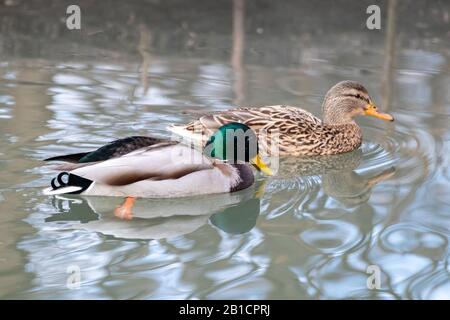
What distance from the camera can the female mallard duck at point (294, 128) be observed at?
283 inches

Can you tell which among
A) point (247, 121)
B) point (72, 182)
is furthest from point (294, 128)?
point (72, 182)

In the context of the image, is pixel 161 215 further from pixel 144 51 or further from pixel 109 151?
pixel 144 51

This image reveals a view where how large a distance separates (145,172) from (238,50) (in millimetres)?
5724

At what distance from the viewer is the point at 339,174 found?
6.87m

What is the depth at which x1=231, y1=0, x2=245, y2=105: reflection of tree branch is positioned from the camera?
920 centimetres

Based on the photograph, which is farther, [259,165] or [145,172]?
[259,165]

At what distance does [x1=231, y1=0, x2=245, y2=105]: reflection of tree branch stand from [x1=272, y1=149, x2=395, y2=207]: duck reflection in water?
167 cm

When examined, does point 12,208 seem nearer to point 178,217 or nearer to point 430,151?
point 178,217

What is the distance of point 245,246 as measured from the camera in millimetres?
5141

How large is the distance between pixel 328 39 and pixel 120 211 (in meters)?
7.16

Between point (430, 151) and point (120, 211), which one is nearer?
point (120, 211)

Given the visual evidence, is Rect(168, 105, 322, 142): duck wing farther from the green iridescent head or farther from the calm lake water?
the green iridescent head

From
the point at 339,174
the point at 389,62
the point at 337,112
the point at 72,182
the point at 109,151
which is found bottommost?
the point at 339,174
